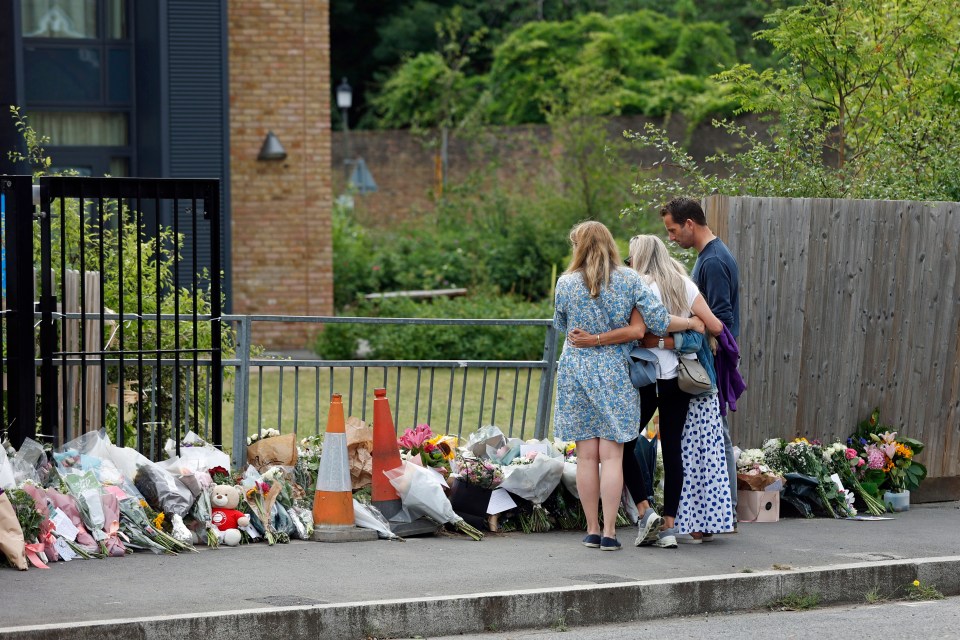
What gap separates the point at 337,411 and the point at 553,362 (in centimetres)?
192

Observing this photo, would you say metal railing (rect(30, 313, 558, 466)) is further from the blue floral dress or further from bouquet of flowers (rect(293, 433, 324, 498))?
the blue floral dress

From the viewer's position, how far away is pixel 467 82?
1505 inches

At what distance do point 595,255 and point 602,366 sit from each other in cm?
59

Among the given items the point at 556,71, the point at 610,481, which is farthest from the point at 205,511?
the point at 556,71

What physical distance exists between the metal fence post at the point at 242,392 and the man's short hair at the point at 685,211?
2628 millimetres

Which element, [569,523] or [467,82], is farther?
[467,82]

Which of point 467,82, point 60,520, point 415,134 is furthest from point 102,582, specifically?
point 467,82

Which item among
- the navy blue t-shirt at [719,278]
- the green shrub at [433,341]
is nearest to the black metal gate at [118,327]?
the navy blue t-shirt at [719,278]

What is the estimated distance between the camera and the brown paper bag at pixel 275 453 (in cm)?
778

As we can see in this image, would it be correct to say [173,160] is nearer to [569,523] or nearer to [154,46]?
[154,46]

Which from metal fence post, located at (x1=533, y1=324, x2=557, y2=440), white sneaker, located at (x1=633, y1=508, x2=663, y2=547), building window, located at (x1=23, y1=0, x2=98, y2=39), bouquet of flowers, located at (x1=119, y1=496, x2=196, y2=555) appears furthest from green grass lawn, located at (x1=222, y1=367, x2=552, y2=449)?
building window, located at (x1=23, y1=0, x2=98, y2=39)

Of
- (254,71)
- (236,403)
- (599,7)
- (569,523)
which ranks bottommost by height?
(569,523)

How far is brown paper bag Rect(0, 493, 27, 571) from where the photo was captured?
6.33 meters

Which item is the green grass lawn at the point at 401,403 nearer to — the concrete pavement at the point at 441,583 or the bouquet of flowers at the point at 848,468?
the bouquet of flowers at the point at 848,468
